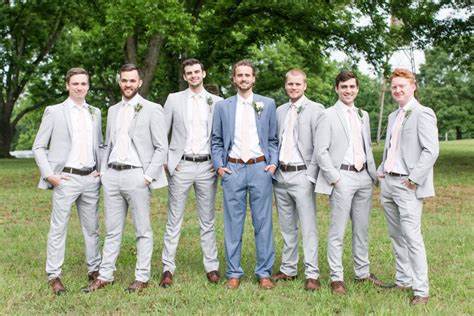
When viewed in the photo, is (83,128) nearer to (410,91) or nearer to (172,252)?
(172,252)

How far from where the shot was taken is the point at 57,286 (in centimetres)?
618

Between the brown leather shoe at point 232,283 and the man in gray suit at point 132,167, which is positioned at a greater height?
the man in gray suit at point 132,167

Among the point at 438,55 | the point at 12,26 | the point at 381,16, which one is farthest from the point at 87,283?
the point at 438,55

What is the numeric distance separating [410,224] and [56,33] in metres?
27.4

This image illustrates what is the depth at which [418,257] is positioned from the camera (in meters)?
5.81

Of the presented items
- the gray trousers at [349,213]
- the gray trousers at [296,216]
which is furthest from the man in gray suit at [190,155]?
the gray trousers at [349,213]

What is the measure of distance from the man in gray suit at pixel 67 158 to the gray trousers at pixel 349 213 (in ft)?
8.12

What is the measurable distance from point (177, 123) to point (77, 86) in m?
1.09

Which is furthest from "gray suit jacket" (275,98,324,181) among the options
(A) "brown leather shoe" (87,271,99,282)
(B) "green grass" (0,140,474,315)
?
(A) "brown leather shoe" (87,271,99,282)

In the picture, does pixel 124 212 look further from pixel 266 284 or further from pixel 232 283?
pixel 266 284

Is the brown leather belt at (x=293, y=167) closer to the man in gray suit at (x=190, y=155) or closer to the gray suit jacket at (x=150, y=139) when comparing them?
the man in gray suit at (x=190, y=155)

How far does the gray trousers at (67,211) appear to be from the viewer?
6246 millimetres

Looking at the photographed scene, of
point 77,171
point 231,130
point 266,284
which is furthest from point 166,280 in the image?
point 231,130

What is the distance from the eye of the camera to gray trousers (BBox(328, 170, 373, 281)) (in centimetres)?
612
